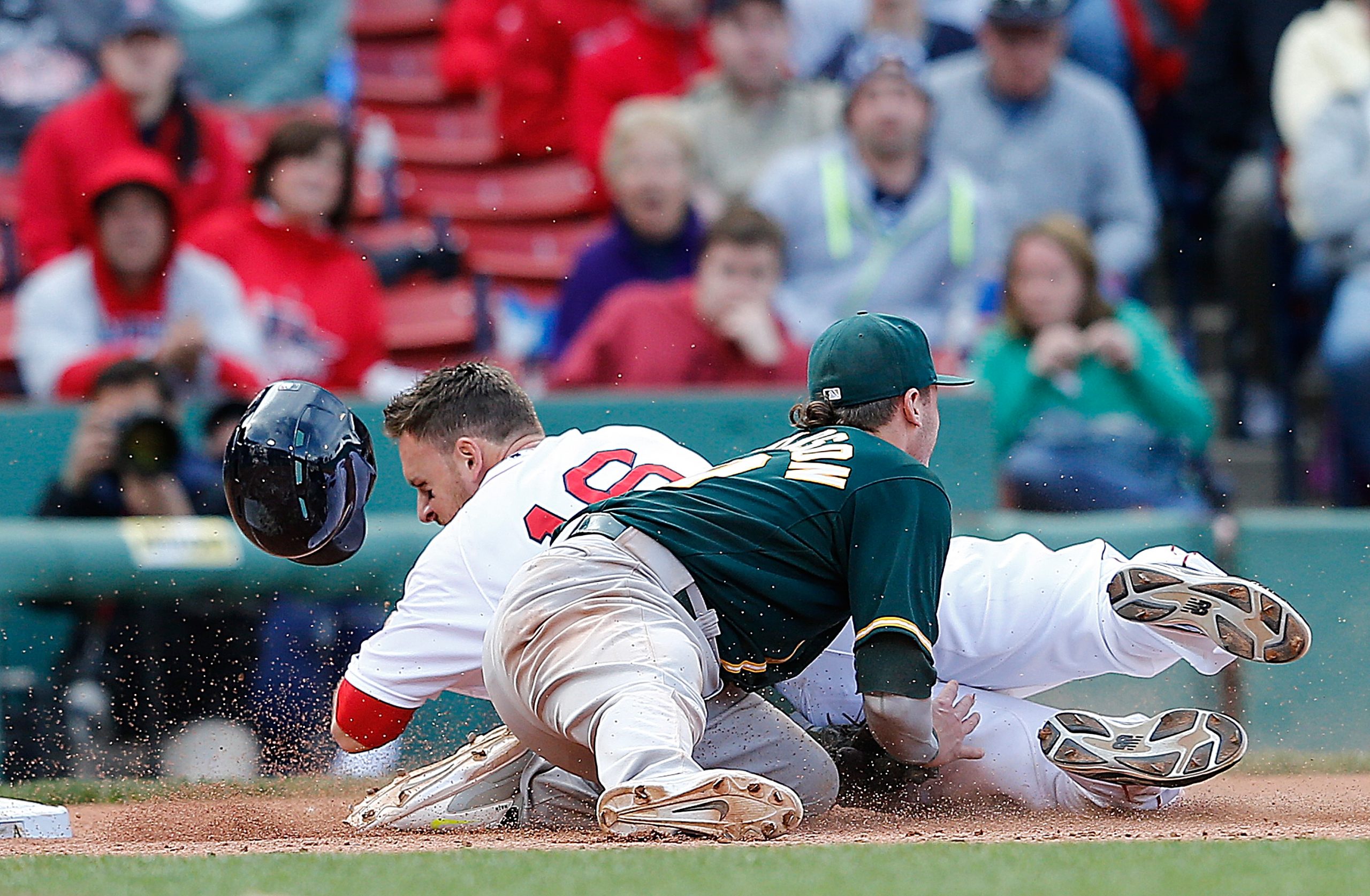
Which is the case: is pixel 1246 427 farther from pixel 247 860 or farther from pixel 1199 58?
pixel 247 860

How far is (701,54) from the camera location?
9211mm

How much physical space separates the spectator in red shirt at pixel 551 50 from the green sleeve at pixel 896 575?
18.7 ft

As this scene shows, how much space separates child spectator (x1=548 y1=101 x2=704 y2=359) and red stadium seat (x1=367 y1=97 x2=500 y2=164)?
224cm

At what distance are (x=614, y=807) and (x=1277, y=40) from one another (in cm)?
662

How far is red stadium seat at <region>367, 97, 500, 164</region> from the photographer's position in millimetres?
10172

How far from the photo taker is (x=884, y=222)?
7984 millimetres

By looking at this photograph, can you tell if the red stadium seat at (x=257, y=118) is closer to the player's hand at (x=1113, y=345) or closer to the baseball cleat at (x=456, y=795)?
the player's hand at (x=1113, y=345)

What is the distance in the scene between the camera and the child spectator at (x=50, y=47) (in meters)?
8.69

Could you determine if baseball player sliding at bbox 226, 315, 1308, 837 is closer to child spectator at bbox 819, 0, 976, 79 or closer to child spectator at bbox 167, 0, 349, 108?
child spectator at bbox 819, 0, 976, 79

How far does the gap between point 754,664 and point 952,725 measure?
1.54ft

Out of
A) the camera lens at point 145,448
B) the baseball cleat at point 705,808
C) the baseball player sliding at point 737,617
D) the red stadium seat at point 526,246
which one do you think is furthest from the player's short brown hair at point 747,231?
the baseball cleat at point 705,808

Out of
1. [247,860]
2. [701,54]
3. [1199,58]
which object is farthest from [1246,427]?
[247,860]

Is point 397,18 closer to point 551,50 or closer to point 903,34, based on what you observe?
point 551,50

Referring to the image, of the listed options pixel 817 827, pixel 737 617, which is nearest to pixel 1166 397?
pixel 817 827
